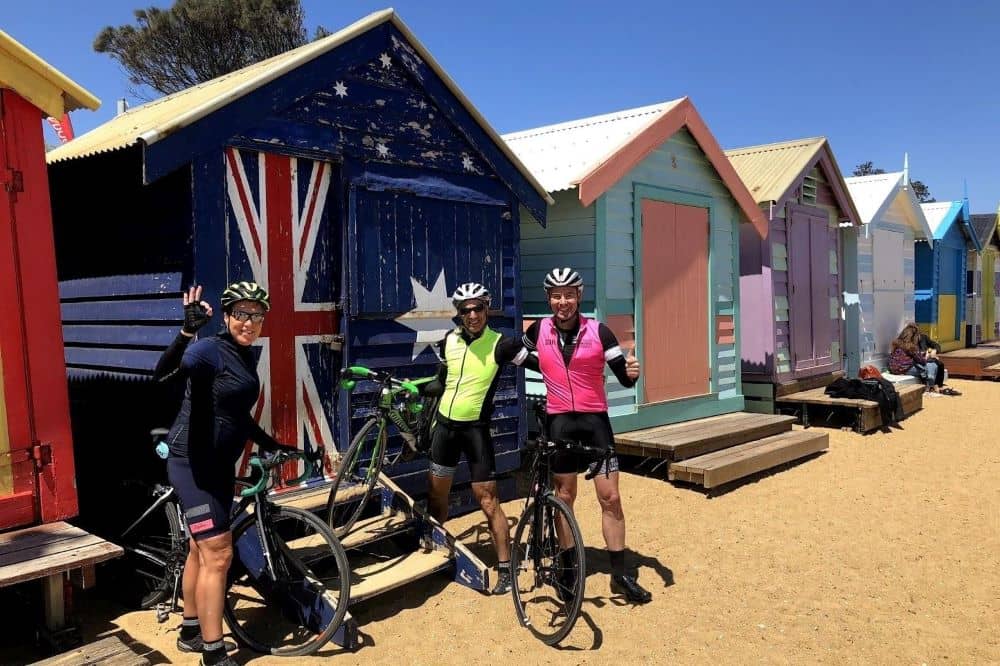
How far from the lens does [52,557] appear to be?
12.7ft

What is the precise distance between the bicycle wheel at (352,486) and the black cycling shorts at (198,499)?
1.37 meters

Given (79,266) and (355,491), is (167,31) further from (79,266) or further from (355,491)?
(355,491)

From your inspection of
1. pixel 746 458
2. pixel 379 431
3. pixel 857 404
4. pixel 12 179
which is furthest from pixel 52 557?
pixel 857 404

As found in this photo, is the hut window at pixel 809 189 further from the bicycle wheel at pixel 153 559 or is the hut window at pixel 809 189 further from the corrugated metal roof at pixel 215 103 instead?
the bicycle wheel at pixel 153 559

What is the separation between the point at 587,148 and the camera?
354 inches

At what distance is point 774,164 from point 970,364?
30.1 feet

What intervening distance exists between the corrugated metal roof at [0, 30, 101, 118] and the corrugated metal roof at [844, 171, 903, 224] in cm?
1309

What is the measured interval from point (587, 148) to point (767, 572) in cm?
523

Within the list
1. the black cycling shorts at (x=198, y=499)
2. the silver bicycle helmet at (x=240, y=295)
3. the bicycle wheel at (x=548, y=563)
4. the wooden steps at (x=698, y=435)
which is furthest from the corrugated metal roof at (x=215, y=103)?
the bicycle wheel at (x=548, y=563)

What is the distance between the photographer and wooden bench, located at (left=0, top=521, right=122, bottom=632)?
3.74 meters

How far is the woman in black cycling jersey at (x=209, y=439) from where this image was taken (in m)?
3.82

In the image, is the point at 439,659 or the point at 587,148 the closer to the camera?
the point at 439,659

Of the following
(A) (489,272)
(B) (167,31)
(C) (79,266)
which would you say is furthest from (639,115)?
(B) (167,31)

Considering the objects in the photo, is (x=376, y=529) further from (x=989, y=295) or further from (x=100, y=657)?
(x=989, y=295)
